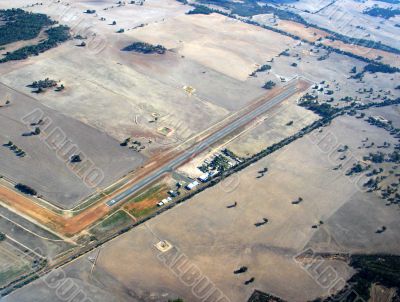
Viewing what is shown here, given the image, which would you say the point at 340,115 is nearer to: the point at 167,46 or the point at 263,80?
the point at 263,80

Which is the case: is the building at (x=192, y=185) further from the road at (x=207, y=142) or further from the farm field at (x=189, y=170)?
the road at (x=207, y=142)

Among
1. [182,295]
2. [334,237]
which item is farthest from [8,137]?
[334,237]

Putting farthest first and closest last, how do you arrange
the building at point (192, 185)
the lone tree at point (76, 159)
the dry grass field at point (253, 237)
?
the lone tree at point (76, 159), the building at point (192, 185), the dry grass field at point (253, 237)

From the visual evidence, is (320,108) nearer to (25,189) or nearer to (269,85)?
(269,85)

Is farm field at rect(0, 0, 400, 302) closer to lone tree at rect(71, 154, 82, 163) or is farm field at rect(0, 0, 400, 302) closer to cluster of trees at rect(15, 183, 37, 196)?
lone tree at rect(71, 154, 82, 163)

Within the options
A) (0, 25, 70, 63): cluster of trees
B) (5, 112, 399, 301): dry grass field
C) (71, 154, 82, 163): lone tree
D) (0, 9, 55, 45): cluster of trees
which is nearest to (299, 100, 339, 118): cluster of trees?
(5, 112, 399, 301): dry grass field

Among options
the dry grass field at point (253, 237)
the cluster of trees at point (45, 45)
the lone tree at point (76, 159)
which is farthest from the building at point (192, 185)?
the cluster of trees at point (45, 45)
